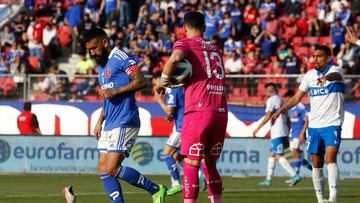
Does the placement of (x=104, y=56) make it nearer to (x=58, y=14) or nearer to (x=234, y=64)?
(x=234, y=64)

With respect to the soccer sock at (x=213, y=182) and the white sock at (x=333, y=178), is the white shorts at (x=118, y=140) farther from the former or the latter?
the white sock at (x=333, y=178)

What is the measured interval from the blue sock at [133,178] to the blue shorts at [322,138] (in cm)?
308

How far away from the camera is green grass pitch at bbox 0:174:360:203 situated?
18.5m

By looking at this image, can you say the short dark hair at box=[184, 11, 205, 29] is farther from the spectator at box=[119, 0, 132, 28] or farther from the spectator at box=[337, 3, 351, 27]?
the spectator at box=[119, 0, 132, 28]

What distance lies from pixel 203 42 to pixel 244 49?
69.8 ft

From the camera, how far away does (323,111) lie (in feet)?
54.4

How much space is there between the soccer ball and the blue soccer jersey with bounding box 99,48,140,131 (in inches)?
56.6

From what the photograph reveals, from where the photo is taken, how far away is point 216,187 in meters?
13.0

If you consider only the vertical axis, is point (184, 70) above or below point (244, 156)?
above

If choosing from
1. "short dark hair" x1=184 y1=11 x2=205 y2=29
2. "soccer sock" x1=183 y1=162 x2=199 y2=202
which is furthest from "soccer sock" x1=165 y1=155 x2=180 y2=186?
"short dark hair" x1=184 y1=11 x2=205 y2=29

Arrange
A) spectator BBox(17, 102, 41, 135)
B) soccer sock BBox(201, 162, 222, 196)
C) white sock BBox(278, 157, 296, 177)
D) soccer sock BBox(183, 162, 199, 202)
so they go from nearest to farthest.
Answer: soccer sock BBox(183, 162, 199, 202), soccer sock BBox(201, 162, 222, 196), white sock BBox(278, 157, 296, 177), spectator BBox(17, 102, 41, 135)

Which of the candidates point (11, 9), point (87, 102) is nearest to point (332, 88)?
point (87, 102)

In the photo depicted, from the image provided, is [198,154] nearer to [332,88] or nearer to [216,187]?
[216,187]

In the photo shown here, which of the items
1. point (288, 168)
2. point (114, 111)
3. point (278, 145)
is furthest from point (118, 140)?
point (278, 145)
